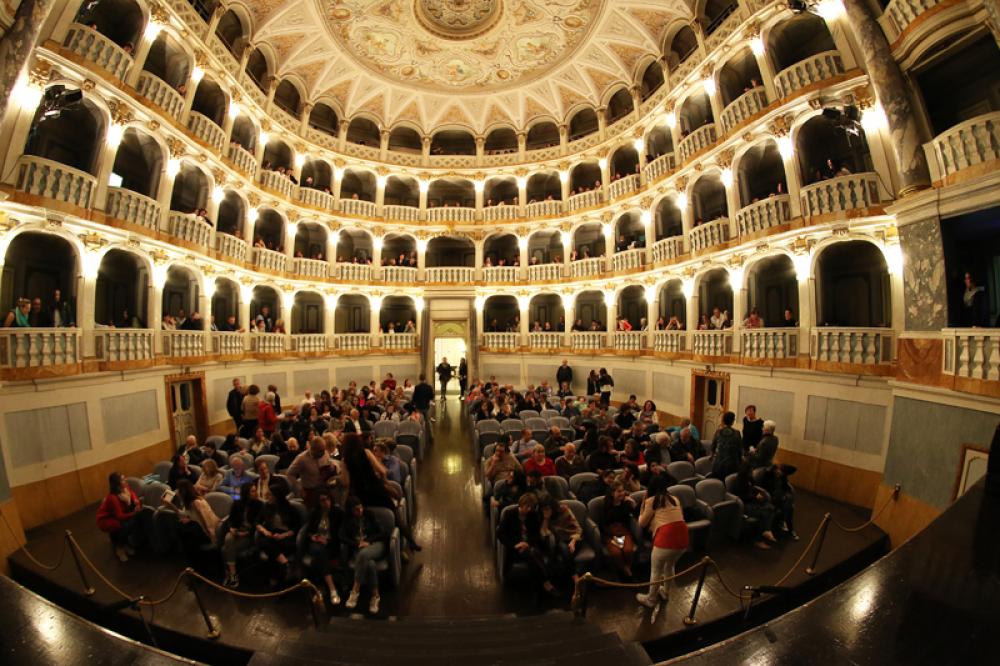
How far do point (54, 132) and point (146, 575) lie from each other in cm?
1205

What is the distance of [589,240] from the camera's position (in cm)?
2267

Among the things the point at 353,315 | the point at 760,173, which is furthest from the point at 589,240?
the point at 353,315

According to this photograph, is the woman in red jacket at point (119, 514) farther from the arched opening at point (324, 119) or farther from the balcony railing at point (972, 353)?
the arched opening at point (324, 119)

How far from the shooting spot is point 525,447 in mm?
7727

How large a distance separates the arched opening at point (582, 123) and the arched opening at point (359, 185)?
488 inches

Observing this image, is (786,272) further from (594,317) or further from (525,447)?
(525,447)

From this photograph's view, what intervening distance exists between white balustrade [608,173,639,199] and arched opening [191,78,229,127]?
55.7 feet

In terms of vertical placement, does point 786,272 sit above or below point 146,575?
above

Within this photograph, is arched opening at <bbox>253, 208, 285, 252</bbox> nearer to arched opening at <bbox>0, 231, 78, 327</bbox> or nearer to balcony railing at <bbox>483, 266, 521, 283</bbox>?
arched opening at <bbox>0, 231, 78, 327</bbox>

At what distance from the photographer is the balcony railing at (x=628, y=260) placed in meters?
17.6

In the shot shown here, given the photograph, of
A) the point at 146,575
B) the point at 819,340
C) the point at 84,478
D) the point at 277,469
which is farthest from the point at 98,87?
the point at 819,340

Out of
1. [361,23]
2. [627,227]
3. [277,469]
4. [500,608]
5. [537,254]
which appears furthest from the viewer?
[537,254]

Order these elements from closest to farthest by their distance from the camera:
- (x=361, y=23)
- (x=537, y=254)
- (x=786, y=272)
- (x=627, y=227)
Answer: (x=786, y=272) → (x=361, y=23) → (x=627, y=227) → (x=537, y=254)

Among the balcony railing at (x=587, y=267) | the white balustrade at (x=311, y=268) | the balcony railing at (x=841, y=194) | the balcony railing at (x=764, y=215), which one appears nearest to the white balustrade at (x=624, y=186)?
the balcony railing at (x=587, y=267)
